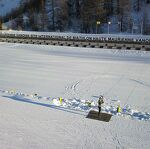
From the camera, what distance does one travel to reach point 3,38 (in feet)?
190

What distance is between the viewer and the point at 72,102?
18188mm

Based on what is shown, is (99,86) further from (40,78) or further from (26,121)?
(26,121)

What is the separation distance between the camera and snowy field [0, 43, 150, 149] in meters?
12.9

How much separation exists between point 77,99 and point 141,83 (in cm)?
685

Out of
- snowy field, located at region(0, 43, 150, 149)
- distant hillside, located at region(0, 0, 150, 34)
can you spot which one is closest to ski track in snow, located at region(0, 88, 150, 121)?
snowy field, located at region(0, 43, 150, 149)

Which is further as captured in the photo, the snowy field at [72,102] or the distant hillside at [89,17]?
the distant hillside at [89,17]

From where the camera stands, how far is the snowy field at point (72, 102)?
12906 mm

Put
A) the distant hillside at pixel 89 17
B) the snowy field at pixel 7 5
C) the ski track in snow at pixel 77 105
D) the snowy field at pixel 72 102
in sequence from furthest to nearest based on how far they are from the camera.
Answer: the snowy field at pixel 7 5 → the distant hillside at pixel 89 17 → the ski track in snow at pixel 77 105 → the snowy field at pixel 72 102

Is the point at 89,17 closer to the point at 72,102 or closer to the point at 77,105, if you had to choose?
the point at 72,102

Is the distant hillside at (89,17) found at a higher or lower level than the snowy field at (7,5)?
lower

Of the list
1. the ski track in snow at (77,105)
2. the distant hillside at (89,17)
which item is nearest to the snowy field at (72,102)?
the ski track in snow at (77,105)

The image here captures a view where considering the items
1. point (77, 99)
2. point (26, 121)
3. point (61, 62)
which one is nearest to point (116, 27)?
point (61, 62)

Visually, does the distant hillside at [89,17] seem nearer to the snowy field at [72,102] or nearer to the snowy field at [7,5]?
the snowy field at [7,5]

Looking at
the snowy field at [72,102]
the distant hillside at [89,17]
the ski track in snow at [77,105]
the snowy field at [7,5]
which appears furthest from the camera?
the snowy field at [7,5]
